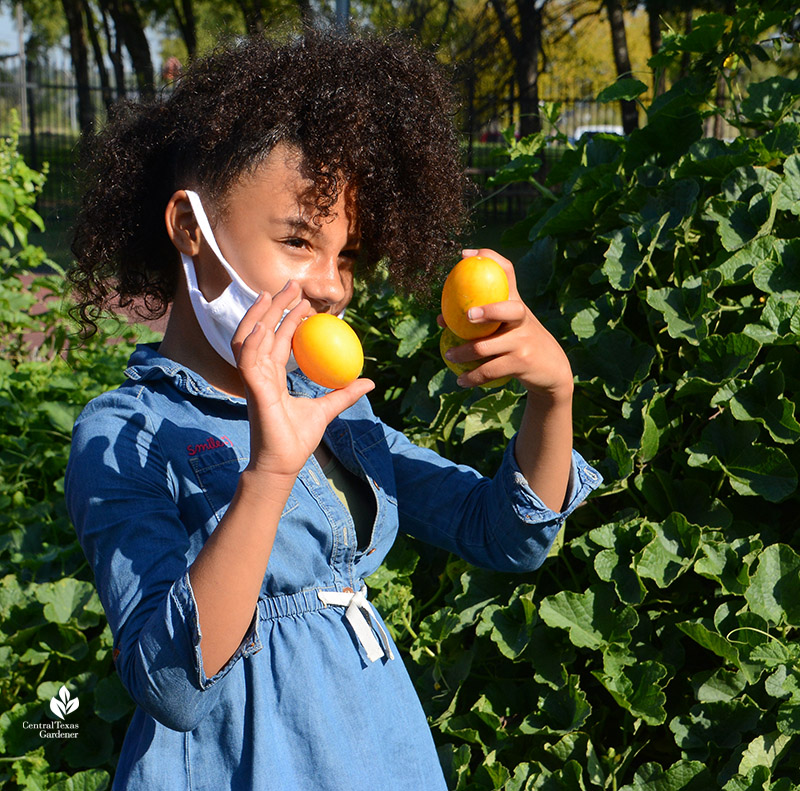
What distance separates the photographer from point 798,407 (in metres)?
1.93

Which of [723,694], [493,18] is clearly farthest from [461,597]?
[493,18]

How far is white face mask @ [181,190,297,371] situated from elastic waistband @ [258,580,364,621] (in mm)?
354

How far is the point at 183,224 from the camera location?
1.52 m

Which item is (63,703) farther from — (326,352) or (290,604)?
(326,352)

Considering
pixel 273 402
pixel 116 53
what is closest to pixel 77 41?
pixel 116 53

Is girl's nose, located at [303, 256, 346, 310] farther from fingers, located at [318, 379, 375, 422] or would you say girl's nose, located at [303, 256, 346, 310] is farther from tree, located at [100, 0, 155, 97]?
tree, located at [100, 0, 155, 97]

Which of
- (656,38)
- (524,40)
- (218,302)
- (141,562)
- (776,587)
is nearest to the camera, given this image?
(141,562)

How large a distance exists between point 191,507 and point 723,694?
1120mm

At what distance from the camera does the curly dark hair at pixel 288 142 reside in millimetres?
1512

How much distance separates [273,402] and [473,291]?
0.38 m

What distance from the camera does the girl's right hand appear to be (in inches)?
43.7

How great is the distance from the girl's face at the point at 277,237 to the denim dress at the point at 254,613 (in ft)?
0.63

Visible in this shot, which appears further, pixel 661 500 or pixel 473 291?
pixel 661 500

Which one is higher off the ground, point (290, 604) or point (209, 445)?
point (209, 445)
